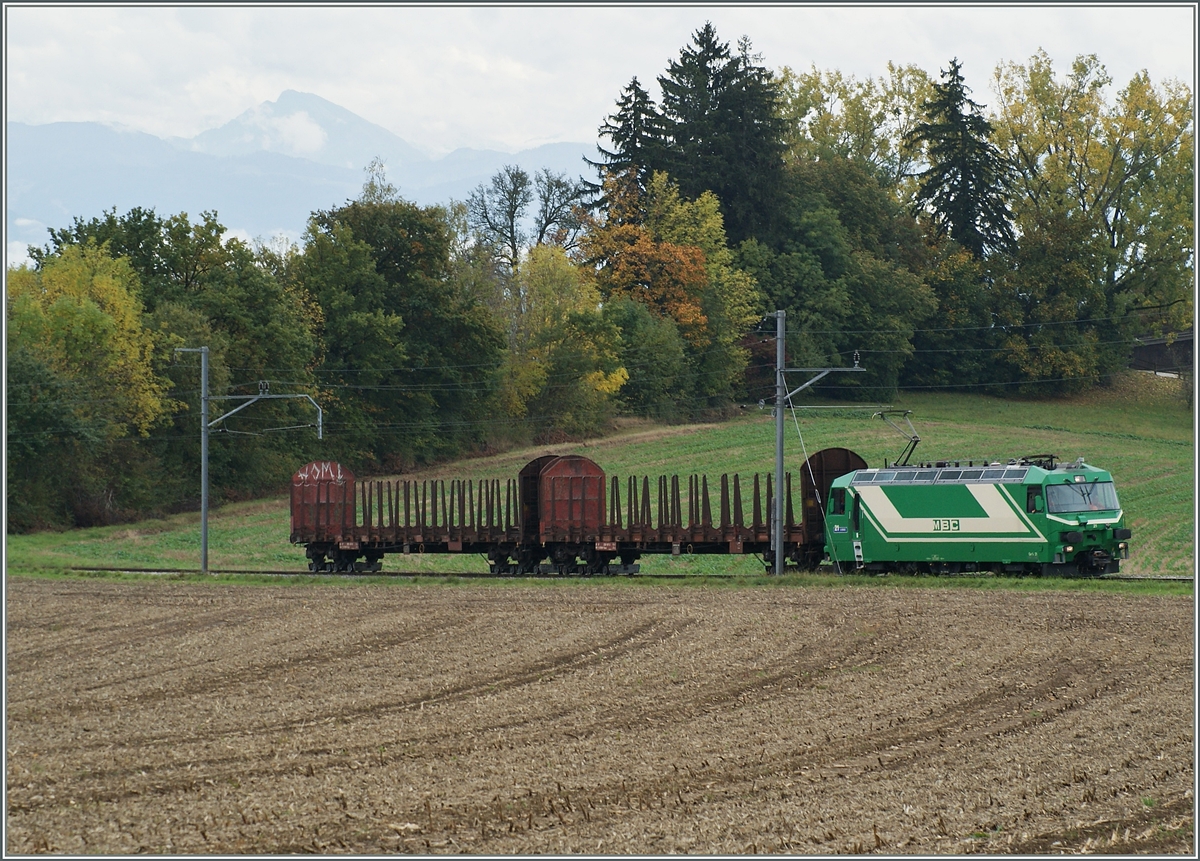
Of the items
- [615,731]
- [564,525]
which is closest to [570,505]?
[564,525]

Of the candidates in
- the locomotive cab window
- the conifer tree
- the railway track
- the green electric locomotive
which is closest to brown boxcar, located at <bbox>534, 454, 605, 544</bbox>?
the railway track

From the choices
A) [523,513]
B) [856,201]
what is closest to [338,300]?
[523,513]

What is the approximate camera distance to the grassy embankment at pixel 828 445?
4762cm

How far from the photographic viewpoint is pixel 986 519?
3256 cm

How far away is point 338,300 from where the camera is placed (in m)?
70.9

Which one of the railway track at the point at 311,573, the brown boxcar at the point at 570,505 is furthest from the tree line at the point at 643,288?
the brown boxcar at the point at 570,505

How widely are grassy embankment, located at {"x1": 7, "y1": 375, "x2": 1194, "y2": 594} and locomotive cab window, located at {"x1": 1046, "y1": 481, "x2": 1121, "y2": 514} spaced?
25.9ft

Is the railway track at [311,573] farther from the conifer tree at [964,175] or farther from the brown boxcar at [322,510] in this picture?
the conifer tree at [964,175]

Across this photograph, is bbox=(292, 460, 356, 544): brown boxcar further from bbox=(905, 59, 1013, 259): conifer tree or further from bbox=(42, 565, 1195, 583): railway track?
bbox=(905, 59, 1013, 259): conifer tree

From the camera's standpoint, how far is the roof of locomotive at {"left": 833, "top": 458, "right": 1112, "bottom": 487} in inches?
1260

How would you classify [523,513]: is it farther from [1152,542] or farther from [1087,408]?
[1087,408]

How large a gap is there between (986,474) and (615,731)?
19.6 metres

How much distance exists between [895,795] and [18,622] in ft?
70.0

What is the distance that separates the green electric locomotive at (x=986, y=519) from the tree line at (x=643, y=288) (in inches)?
1480
